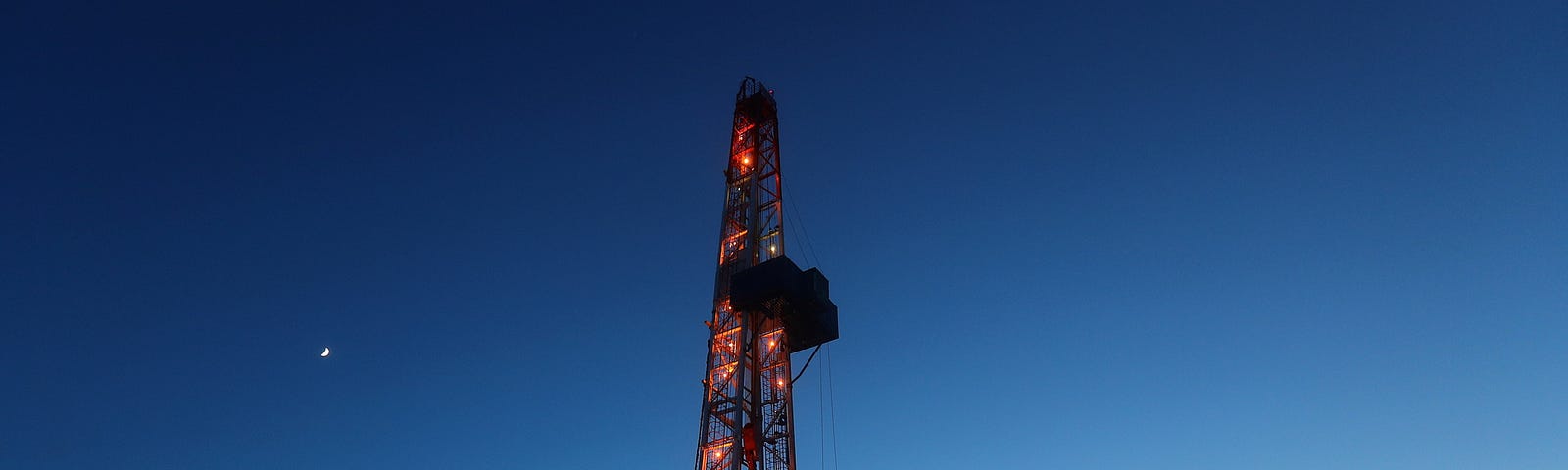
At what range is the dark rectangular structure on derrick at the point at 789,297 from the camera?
146 ft

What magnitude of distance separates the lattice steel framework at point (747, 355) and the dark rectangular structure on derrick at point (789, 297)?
0.78 meters

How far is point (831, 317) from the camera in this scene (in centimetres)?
4684

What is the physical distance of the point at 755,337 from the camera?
4516 centimetres

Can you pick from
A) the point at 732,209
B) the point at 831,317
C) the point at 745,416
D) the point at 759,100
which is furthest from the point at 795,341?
the point at 759,100

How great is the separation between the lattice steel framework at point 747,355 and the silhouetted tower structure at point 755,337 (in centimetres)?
4

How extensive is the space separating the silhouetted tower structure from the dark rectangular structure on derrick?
0.04 m

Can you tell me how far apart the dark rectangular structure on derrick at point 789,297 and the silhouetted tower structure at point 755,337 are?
0.04 m

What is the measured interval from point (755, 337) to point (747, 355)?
915 millimetres

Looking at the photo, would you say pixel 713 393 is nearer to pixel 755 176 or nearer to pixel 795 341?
pixel 795 341

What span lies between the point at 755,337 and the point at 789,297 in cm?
231

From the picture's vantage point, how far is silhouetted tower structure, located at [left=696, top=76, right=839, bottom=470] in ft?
138

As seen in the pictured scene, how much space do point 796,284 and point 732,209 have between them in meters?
7.98

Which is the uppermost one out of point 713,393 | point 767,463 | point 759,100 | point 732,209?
point 759,100

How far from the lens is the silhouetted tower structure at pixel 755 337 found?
138 ft
